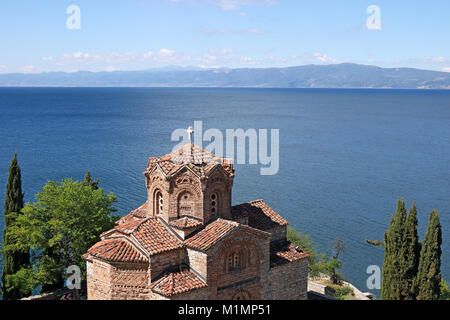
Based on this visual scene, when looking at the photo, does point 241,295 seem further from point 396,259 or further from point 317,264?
point 317,264

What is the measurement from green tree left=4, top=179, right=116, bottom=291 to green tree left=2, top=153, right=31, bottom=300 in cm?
73

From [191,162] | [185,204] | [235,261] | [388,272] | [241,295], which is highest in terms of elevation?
[191,162]

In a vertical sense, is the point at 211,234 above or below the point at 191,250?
above

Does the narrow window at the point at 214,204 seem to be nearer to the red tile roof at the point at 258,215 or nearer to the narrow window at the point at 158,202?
the red tile roof at the point at 258,215

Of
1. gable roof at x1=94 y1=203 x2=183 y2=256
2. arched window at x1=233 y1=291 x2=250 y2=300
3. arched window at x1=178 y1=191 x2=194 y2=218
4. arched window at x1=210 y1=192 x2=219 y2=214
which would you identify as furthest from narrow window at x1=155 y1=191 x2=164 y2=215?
arched window at x1=233 y1=291 x2=250 y2=300

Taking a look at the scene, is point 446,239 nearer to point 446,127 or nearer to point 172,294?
point 172,294

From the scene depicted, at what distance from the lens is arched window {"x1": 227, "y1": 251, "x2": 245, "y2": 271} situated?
74.5 ft

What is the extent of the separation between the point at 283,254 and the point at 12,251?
18.0 meters

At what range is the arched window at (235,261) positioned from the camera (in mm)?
22703

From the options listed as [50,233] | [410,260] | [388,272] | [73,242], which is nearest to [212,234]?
[73,242]

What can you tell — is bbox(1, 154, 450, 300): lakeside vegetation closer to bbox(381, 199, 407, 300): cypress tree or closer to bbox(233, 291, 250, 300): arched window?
bbox(381, 199, 407, 300): cypress tree

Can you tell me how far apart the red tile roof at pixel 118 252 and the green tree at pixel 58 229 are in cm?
643

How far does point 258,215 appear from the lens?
26.9 m
